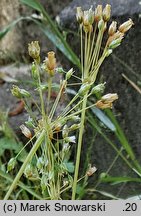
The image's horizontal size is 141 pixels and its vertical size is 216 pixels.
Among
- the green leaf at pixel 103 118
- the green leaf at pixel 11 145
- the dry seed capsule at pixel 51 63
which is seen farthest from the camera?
the green leaf at pixel 11 145

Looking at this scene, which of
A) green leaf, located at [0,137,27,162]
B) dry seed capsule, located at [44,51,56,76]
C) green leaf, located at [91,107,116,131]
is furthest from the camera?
green leaf, located at [0,137,27,162]

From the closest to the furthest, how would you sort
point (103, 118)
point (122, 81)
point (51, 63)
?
point (51, 63)
point (103, 118)
point (122, 81)

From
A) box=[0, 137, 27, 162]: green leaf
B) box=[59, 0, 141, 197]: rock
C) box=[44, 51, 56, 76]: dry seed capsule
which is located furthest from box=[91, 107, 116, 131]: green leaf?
box=[44, 51, 56, 76]: dry seed capsule

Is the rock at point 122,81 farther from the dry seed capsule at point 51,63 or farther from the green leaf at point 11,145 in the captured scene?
the dry seed capsule at point 51,63

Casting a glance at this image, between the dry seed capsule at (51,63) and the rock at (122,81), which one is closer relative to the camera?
the dry seed capsule at (51,63)

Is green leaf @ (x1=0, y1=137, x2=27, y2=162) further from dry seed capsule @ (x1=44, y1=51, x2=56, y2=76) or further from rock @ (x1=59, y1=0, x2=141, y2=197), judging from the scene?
dry seed capsule @ (x1=44, y1=51, x2=56, y2=76)

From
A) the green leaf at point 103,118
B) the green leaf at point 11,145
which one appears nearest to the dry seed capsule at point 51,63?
the green leaf at point 103,118

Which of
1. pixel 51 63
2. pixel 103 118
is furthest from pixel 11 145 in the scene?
pixel 51 63

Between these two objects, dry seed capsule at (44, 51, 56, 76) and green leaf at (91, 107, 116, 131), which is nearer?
dry seed capsule at (44, 51, 56, 76)

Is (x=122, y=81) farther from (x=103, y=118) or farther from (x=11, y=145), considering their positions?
(x=11, y=145)
